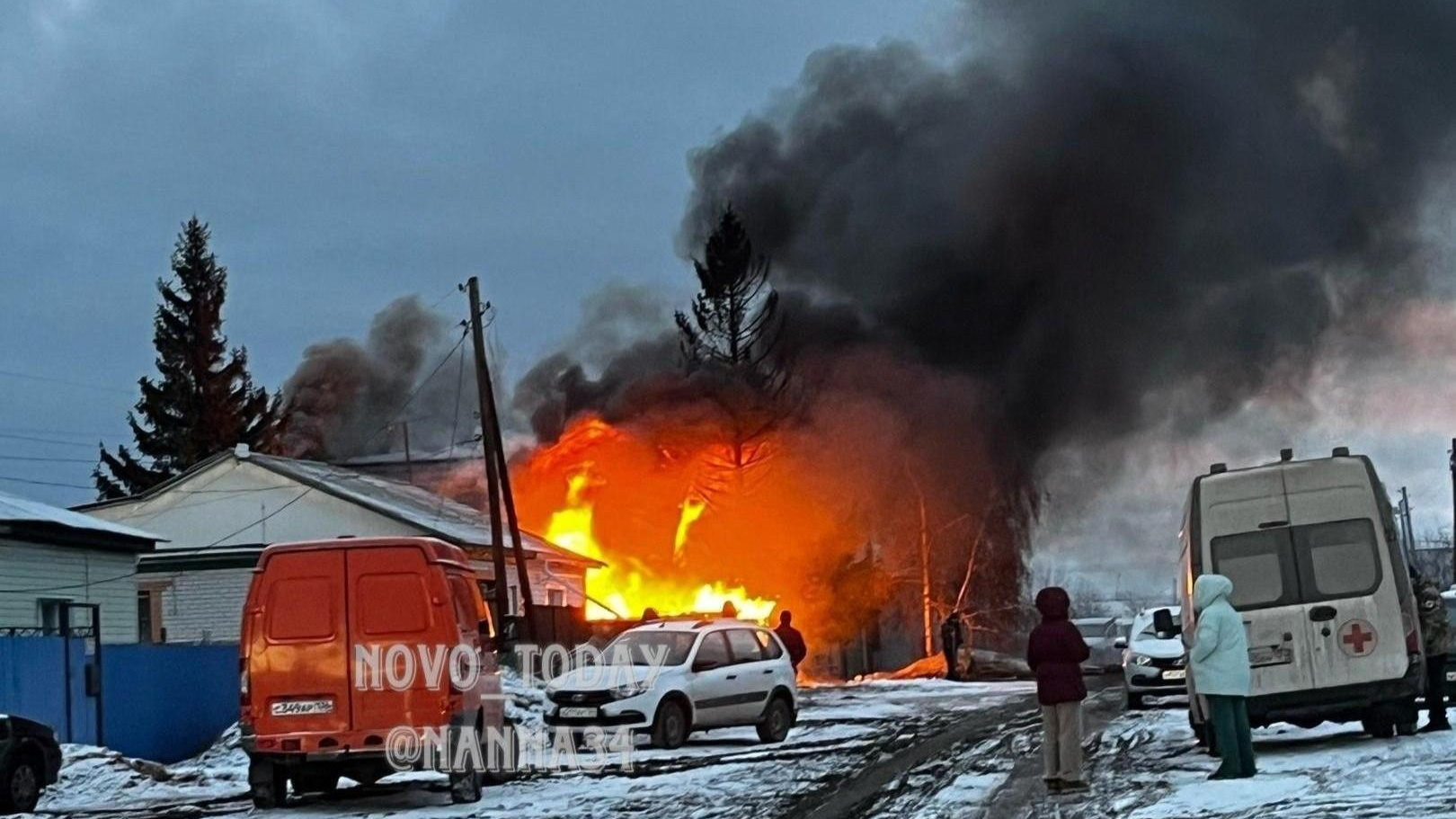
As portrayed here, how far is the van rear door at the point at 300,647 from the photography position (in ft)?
46.5

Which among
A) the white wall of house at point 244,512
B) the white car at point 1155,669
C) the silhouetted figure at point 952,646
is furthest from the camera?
the silhouetted figure at point 952,646

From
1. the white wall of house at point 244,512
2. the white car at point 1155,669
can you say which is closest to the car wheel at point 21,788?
the white car at point 1155,669

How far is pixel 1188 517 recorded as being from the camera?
15.8m

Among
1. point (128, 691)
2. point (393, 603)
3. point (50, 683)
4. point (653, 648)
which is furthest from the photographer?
point (128, 691)

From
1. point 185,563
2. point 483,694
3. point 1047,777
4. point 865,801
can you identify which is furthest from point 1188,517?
point 185,563

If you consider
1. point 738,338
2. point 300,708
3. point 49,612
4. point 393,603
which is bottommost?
point 300,708

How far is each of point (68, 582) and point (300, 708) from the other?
579 inches

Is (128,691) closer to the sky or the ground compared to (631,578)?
closer to the ground

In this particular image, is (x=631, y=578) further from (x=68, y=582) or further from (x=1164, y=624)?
(x=1164, y=624)

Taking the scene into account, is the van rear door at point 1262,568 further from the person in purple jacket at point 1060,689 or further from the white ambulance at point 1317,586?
the person in purple jacket at point 1060,689

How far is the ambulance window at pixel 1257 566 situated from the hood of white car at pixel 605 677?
727 centimetres

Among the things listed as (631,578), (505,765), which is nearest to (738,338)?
(631,578)

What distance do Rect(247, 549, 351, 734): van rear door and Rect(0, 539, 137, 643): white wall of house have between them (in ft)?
41.1

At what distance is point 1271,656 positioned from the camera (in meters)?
15.2
